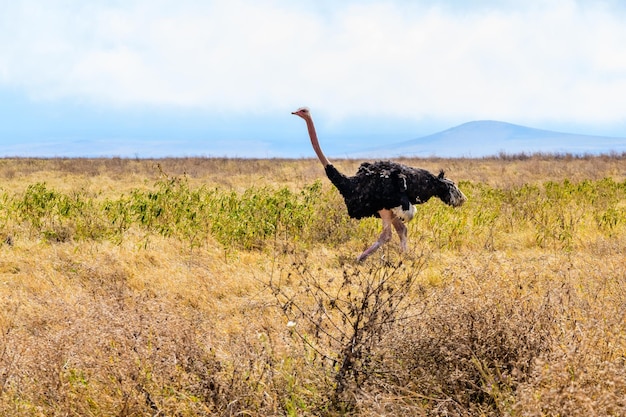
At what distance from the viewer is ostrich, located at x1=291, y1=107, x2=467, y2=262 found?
267 inches

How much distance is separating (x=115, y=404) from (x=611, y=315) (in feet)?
8.27

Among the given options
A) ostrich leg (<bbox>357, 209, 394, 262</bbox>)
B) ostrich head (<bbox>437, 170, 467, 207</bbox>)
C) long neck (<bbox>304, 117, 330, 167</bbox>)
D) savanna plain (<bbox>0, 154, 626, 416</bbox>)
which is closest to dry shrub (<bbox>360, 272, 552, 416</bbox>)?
savanna plain (<bbox>0, 154, 626, 416</bbox>)

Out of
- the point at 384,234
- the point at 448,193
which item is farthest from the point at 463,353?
the point at 448,193

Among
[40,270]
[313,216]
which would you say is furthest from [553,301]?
[313,216]

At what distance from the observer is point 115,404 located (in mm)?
3014

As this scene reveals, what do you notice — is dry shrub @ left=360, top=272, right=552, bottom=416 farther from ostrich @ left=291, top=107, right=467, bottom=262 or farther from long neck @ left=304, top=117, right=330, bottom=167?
long neck @ left=304, top=117, right=330, bottom=167

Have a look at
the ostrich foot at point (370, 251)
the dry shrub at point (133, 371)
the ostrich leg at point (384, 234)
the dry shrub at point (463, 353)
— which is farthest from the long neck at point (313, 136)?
the dry shrub at point (463, 353)

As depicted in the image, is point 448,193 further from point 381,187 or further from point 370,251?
point 370,251

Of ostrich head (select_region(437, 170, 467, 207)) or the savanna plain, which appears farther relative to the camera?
ostrich head (select_region(437, 170, 467, 207))

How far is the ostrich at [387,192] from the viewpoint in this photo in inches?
267

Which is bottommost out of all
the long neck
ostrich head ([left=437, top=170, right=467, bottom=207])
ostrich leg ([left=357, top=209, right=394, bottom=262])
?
ostrich leg ([left=357, top=209, right=394, bottom=262])

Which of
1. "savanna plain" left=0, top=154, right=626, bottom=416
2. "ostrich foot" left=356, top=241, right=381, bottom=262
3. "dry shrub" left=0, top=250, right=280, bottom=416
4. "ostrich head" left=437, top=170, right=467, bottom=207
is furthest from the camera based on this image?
"ostrich head" left=437, top=170, right=467, bottom=207

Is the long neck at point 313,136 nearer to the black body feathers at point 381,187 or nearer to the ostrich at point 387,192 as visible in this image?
the ostrich at point 387,192

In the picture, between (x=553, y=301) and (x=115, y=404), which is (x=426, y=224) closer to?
(x=553, y=301)
